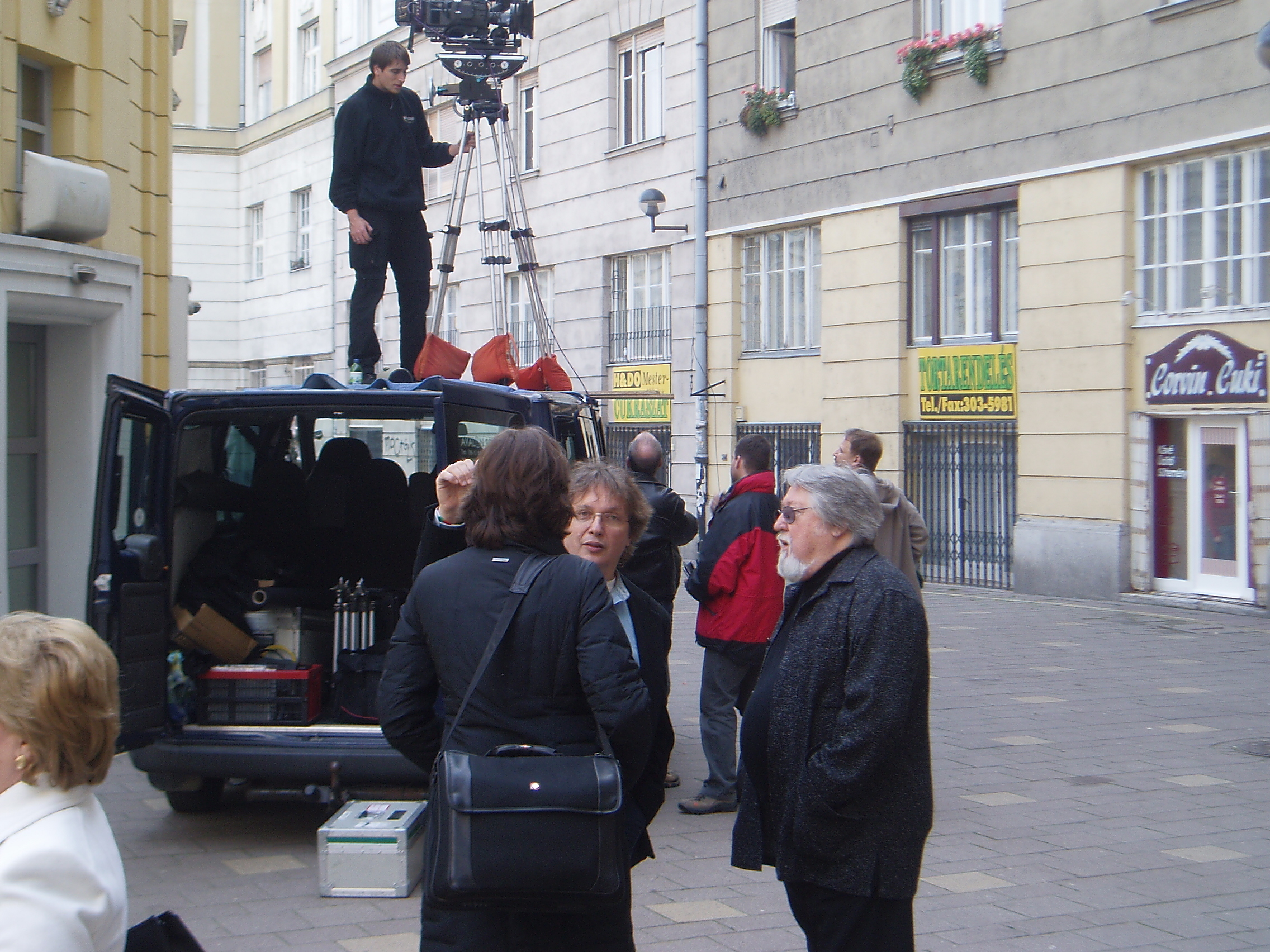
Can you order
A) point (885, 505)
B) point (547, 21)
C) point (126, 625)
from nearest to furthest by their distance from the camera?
point (126, 625) → point (885, 505) → point (547, 21)

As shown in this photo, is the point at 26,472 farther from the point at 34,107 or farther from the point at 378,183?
the point at 378,183

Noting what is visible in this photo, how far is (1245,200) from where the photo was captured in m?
14.4

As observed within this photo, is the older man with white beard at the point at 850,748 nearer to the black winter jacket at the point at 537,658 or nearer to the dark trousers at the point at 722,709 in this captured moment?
the black winter jacket at the point at 537,658

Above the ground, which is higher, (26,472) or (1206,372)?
(1206,372)

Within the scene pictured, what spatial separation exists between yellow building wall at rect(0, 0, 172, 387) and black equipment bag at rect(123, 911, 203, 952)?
7856 mm

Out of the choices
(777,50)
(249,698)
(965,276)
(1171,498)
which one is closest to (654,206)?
(777,50)

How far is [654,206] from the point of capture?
21219mm

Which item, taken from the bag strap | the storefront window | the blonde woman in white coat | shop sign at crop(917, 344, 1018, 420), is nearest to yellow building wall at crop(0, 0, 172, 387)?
the bag strap

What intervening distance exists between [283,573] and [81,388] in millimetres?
3878

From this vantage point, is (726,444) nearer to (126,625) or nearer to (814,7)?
(814,7)

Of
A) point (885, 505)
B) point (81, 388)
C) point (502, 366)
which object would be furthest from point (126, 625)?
point (81, 388)

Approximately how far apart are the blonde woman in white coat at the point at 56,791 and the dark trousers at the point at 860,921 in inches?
73.6

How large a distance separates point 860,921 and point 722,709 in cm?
342

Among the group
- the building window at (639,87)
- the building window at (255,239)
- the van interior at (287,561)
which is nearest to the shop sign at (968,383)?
the building window at (639,87)
